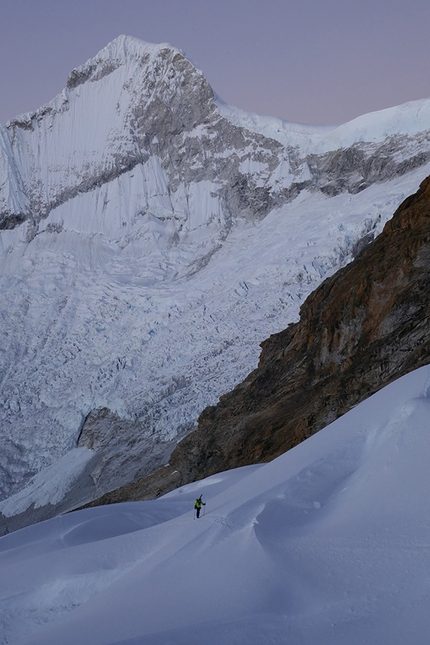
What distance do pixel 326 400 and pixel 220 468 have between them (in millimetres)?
6115

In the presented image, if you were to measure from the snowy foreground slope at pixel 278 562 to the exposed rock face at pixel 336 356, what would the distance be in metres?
7.18

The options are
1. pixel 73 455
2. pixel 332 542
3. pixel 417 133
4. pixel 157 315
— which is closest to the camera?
pixel 332 542

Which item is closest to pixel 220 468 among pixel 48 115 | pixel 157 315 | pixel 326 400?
pixel 326 400

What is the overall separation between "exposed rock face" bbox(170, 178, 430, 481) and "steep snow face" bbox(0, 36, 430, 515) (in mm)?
14328

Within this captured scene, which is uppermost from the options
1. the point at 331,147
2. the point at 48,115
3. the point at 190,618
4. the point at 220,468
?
the point at 48,115

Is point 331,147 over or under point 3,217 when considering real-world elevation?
under

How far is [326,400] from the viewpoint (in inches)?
934

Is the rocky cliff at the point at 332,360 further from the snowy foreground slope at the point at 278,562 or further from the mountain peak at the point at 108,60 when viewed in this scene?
the mountain peak at the point at 108,60

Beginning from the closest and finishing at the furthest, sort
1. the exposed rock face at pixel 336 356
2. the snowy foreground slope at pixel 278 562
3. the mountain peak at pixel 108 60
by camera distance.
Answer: the snowy foreground slope at pixel 278 562, the exposed rock face at pixel 336 356, the mountain peak at pixel 108 60

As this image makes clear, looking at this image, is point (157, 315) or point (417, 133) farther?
point (417, 133)

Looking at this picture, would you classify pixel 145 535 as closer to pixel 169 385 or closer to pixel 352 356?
pixel 352 356

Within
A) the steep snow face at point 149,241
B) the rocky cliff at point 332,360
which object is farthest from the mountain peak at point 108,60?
the rocky cliff at point 332,360

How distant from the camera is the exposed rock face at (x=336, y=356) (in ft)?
75.9

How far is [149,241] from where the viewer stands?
8169 centimetres
